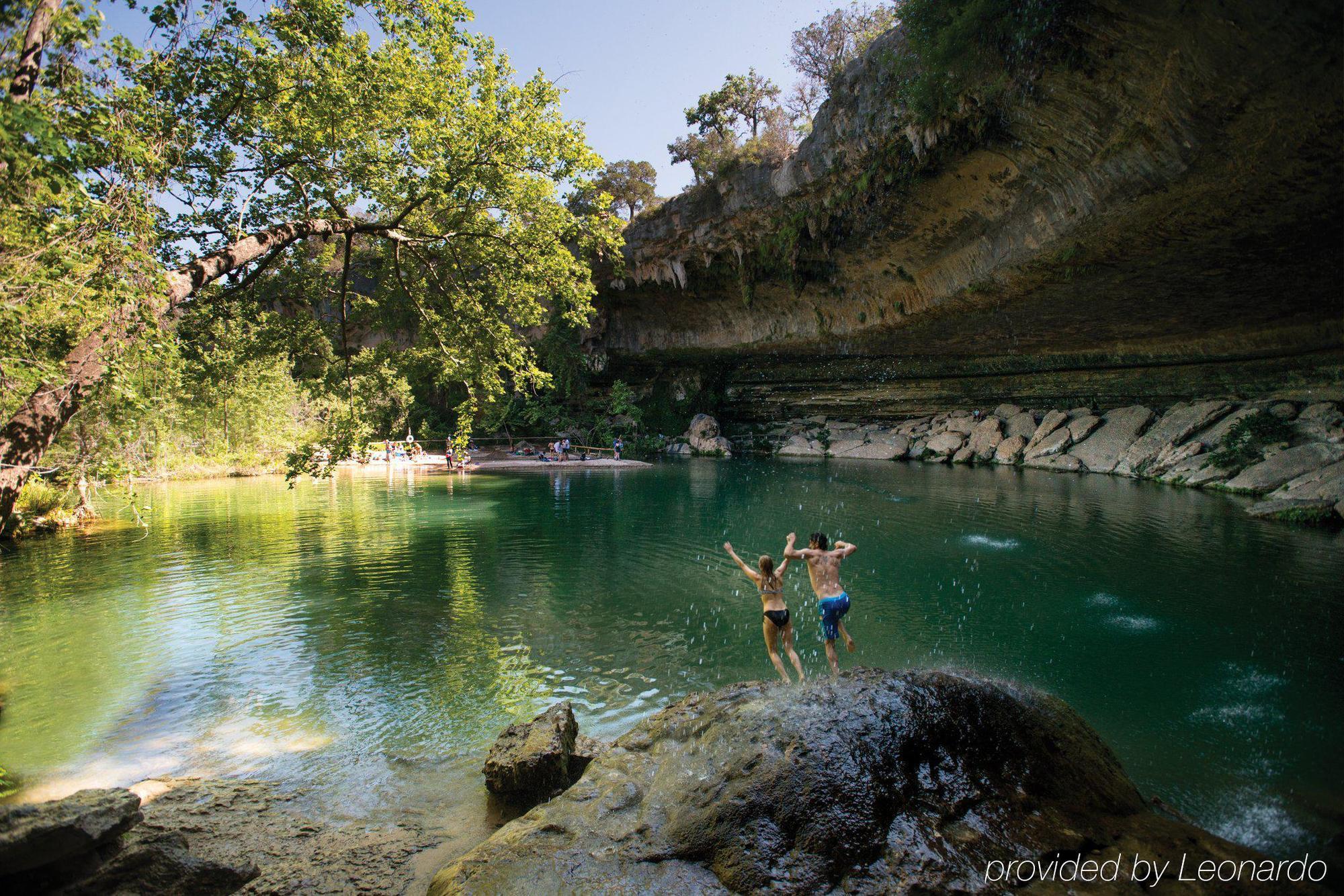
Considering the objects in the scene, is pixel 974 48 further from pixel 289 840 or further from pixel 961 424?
pixel 961 424

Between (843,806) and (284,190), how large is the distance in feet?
33.7

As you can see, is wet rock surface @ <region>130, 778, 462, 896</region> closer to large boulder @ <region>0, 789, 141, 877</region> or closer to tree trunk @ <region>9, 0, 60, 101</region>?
large boulder @ <region>0, 789, 141, 877</region>

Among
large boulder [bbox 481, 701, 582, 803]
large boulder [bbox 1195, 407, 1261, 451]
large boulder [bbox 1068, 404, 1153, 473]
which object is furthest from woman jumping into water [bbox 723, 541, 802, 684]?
large boulder [bbox 1068, 404, 1153, 473]

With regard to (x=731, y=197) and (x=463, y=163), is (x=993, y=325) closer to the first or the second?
(x=731, y=197)

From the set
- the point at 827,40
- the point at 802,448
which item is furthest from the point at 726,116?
the point at 802,448

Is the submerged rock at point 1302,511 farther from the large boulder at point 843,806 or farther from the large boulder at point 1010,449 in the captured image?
the large boulder at point 843,806

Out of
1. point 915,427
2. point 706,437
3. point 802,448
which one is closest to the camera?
point 915,427

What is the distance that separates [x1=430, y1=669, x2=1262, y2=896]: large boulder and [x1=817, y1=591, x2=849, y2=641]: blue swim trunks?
233 cm

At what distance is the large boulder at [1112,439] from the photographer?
23.1 meters

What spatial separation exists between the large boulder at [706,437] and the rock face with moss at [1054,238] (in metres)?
3.78

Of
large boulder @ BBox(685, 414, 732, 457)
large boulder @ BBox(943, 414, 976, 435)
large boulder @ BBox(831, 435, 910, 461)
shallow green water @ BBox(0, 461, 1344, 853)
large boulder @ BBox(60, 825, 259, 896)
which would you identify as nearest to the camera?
large boulder @ BBox(60, 825, 259, 896)

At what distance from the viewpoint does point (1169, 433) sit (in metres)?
21.9

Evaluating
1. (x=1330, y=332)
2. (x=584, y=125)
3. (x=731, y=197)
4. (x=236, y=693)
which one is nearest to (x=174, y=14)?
(x=584, y=125)

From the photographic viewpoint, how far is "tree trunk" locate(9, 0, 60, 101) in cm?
444
